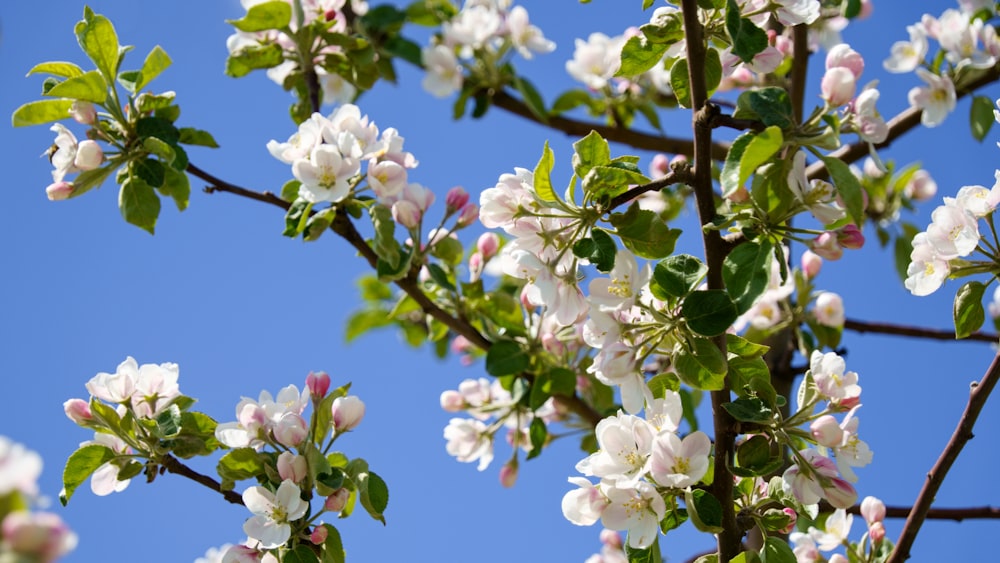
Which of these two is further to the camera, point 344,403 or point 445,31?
point 445,31

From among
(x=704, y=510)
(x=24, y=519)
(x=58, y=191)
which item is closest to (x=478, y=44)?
(x=58, y=191)

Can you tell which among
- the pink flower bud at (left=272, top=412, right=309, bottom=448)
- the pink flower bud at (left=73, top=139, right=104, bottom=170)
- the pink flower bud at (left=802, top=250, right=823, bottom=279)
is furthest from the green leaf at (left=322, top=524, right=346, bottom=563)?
the pink flower bud at (left=802, top=250, right=823, bottom=279)

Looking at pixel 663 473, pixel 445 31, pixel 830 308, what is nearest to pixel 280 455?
pixel 663 473

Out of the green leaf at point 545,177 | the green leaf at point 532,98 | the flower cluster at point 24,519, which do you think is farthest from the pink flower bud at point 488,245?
the flower cluster at point 24,519

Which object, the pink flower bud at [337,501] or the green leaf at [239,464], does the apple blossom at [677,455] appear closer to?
the pink flower bud at [337,501]

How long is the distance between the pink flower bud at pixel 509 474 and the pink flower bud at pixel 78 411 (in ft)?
3.90

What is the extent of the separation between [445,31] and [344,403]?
1.61 m

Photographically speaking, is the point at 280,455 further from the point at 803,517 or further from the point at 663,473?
the point at 803,517

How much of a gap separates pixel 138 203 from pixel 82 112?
0.21m

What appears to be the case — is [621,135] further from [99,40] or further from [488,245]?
[99,40]

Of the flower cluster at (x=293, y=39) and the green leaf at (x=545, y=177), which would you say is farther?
the flower cluster at (x=293, y=39)

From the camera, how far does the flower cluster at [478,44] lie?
9.29ft

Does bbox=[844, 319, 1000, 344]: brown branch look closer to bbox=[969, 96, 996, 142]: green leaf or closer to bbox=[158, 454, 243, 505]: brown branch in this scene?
bbox=[969, 96, 996, 142]: green leaf

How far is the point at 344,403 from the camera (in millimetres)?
1635
